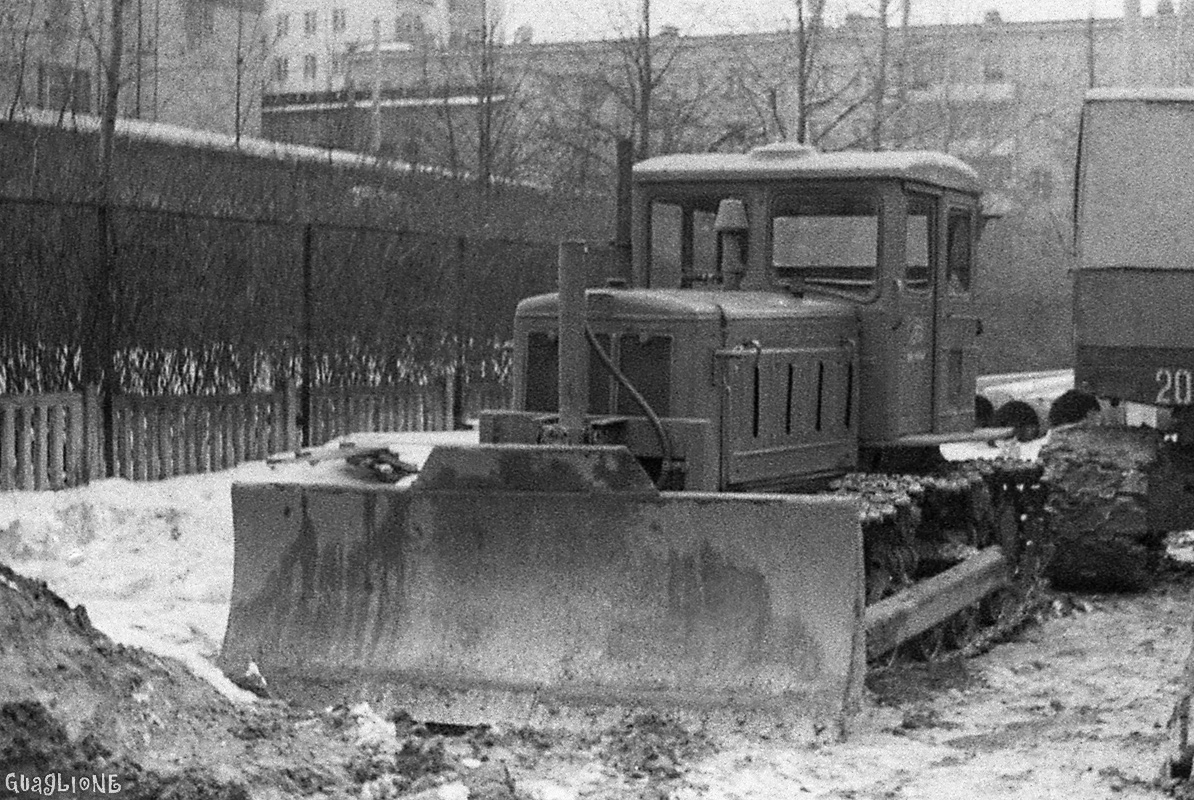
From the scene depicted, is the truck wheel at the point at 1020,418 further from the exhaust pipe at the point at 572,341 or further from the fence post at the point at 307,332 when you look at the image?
the exhaust pipe at the point at 572,341

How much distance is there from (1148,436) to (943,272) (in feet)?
6.48

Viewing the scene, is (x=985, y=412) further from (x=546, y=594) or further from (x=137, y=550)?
(x=546, y=594)

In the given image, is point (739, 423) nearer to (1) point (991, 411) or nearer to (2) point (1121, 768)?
(2) point (1121, 768)

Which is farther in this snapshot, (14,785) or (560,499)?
(560,499)

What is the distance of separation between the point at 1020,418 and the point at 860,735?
14.1 meters

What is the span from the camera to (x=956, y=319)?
34.2 ft

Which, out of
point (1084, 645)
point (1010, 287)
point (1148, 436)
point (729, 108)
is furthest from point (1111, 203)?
point (1010, 287)

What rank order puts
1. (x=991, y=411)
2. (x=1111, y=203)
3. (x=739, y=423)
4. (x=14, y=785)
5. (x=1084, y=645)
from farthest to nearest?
(x=991, y=411) → (x=1111, y=203) → (x=1084, y=645) → (x=739, y=423) → (x=14, y=785)

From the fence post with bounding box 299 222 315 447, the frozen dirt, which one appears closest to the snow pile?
the frozen dirt

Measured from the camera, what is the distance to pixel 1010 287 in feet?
121

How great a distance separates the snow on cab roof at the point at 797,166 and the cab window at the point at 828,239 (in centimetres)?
A: 13

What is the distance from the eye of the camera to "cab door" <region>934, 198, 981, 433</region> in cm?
1016

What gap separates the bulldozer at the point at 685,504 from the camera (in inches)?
293

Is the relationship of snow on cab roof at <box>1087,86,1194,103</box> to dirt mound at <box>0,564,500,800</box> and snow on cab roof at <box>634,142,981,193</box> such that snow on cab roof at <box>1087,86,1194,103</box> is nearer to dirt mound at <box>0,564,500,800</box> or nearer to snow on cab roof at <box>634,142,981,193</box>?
snow on cab roof at <box>634,142,981,193</box>
